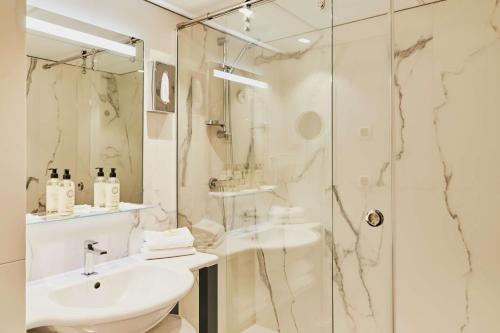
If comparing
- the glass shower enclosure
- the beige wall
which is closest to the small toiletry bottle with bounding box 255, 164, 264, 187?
the glass shower enclosure

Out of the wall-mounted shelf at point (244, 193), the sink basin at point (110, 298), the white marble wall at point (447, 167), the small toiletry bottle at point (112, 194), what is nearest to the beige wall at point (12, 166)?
the sink basin at point (110, 298)

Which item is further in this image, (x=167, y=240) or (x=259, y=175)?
(x=259, y=175)

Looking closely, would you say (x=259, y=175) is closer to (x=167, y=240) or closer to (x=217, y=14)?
(x=167, y=240)

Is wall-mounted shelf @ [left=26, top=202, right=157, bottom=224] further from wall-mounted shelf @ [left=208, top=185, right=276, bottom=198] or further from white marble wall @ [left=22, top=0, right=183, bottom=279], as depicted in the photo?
wall-mounted shelf @ [left=208, top=185, right=276, bottom=198]

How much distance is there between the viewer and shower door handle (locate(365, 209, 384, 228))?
188cm

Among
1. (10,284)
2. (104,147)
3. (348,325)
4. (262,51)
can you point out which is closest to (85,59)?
(104,147)

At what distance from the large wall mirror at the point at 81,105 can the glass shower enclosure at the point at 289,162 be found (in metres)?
0.36

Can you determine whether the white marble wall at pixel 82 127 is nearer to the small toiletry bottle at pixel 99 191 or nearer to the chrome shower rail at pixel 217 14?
the small toiletry bottle at pixel 99 191

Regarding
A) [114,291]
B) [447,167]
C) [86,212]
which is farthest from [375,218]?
[86,212]

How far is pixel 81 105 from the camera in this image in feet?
5.35

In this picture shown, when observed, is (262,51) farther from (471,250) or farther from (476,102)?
(471,250)

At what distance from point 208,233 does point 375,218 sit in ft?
3.39

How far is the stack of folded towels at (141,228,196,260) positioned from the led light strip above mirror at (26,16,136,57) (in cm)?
101

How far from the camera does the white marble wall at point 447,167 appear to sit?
5.69 feet
